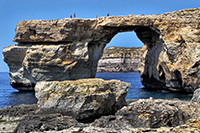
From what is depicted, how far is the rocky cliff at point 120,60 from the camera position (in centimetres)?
8650

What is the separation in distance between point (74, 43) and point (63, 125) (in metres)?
20.7

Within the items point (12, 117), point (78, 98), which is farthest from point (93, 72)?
point (78, 98)

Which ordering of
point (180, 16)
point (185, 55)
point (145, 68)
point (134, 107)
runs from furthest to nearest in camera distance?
point (145, 68) < point (180, 16) < point (185, 55) < point (134, 107)

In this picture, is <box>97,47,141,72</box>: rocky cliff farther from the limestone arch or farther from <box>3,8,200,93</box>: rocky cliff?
<box>3,8,200,93</box>: rocky cliff

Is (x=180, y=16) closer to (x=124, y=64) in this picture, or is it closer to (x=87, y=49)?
(x=87, y=49)

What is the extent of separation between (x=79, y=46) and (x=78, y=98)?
18.5 metres

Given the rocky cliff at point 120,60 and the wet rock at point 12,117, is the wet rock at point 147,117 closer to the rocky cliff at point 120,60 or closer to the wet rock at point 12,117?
the wet rock at point 12,117

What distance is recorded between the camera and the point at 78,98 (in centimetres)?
951

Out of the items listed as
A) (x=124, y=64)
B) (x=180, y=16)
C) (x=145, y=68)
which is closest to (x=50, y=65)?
(x=145, y=68)

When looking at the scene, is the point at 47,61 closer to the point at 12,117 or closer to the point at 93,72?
the point at 93,72

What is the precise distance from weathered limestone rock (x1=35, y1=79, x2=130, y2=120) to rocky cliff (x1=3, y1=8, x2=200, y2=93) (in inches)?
569

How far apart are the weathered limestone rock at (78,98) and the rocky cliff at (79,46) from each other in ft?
47.4

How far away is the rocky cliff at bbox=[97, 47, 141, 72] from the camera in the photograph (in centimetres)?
8650

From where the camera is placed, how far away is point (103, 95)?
9883 mm
